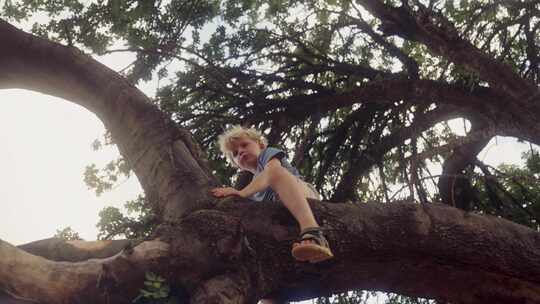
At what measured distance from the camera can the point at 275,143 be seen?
209 inches

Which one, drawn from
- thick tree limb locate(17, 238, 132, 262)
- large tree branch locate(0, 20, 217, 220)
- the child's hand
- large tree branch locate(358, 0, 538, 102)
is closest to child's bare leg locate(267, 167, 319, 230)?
the child's hand

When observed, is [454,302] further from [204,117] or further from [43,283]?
[204,117]

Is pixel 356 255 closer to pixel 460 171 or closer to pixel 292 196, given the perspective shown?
pixel 292 196

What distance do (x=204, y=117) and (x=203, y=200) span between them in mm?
2339

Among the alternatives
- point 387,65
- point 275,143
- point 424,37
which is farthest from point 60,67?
point 387,65

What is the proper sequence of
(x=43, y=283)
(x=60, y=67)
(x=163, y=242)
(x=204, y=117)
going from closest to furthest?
(x=43, y=283) → (x=163, y=242) → (x=60, y=67) → (x=204, y=117)

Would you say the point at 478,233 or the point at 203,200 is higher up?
the point at 203,200

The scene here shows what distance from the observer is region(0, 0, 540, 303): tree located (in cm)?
260

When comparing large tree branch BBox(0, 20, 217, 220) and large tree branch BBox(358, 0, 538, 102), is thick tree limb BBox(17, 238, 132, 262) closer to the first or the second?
large tree branch BBox(0, 20, 217, 220)

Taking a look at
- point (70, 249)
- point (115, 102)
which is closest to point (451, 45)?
point (115, 102)

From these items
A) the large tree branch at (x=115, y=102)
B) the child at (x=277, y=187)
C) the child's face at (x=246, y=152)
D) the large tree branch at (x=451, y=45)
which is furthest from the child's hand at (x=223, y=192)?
the large tree branch at (x=451, y=45)

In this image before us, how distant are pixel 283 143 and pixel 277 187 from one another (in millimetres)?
2870

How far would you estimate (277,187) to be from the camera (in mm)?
2963

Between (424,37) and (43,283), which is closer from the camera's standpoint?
(43,283)
